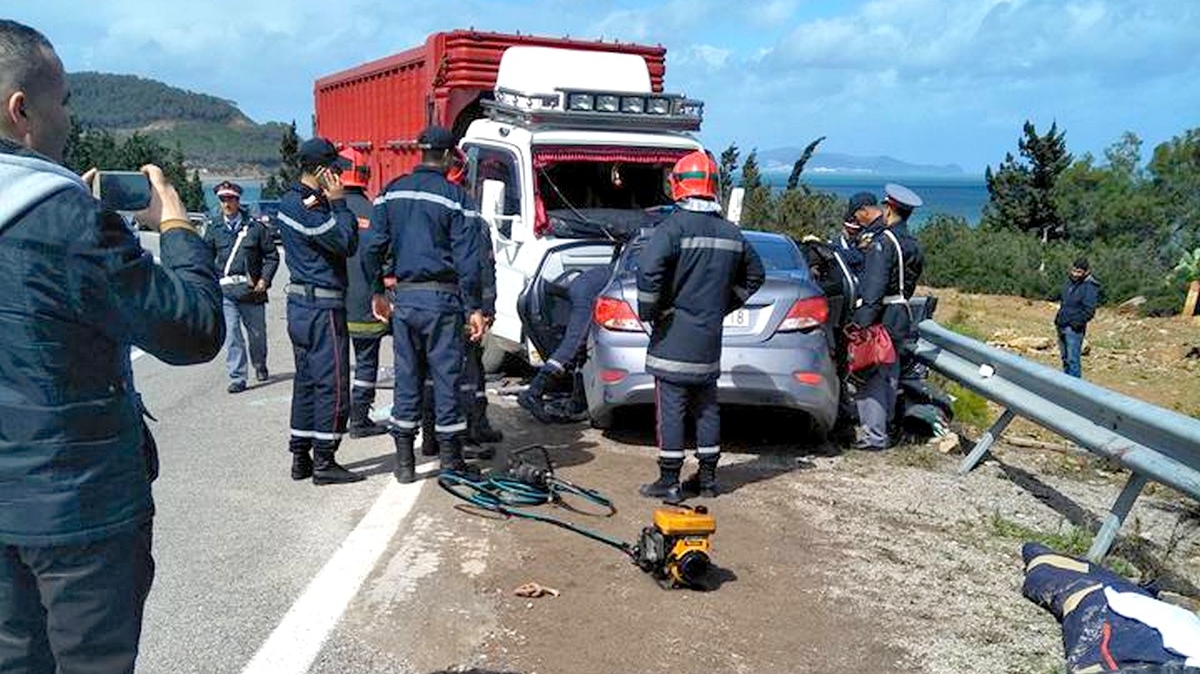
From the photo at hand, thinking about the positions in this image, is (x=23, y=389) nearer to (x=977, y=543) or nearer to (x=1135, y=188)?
(x=977, y=543)

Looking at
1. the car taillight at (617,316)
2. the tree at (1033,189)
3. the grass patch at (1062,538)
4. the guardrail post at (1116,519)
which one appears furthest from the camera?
the tree at (1033,189)

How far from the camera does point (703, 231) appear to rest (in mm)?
6352

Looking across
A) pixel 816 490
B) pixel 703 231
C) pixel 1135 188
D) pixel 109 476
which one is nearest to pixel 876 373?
pixel 816 490

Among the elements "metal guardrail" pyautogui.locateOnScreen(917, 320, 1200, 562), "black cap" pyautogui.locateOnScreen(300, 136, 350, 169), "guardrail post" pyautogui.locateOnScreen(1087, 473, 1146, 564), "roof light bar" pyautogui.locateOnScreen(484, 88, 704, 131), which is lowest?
"guardrail post" pyautogui.locateOnScreen(1087, 473, 1146, 564)

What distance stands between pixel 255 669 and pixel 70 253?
7.09 ft

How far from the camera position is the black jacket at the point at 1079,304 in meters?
14.5

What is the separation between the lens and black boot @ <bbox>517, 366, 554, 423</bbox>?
28.4 feet

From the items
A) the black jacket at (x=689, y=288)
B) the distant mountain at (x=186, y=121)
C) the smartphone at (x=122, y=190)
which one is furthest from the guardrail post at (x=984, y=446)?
the distant mountain at (x=186, y=121)

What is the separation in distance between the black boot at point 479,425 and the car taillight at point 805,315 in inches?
86.4

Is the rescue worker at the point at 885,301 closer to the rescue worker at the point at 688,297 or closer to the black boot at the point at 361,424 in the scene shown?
the rescue worker at the point at 688,297

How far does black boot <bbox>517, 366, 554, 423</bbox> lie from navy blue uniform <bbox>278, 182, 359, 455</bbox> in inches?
86.1

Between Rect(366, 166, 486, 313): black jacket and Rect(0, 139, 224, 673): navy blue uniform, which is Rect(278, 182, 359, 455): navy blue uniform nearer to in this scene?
Rect(366, 166, 486, 313): black jacket

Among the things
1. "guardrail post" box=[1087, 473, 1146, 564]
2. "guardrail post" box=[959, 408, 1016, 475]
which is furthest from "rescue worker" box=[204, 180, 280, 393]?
"guardrail post" box=[1087, 473, 1146, 564]

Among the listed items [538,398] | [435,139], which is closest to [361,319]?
[538,398]
